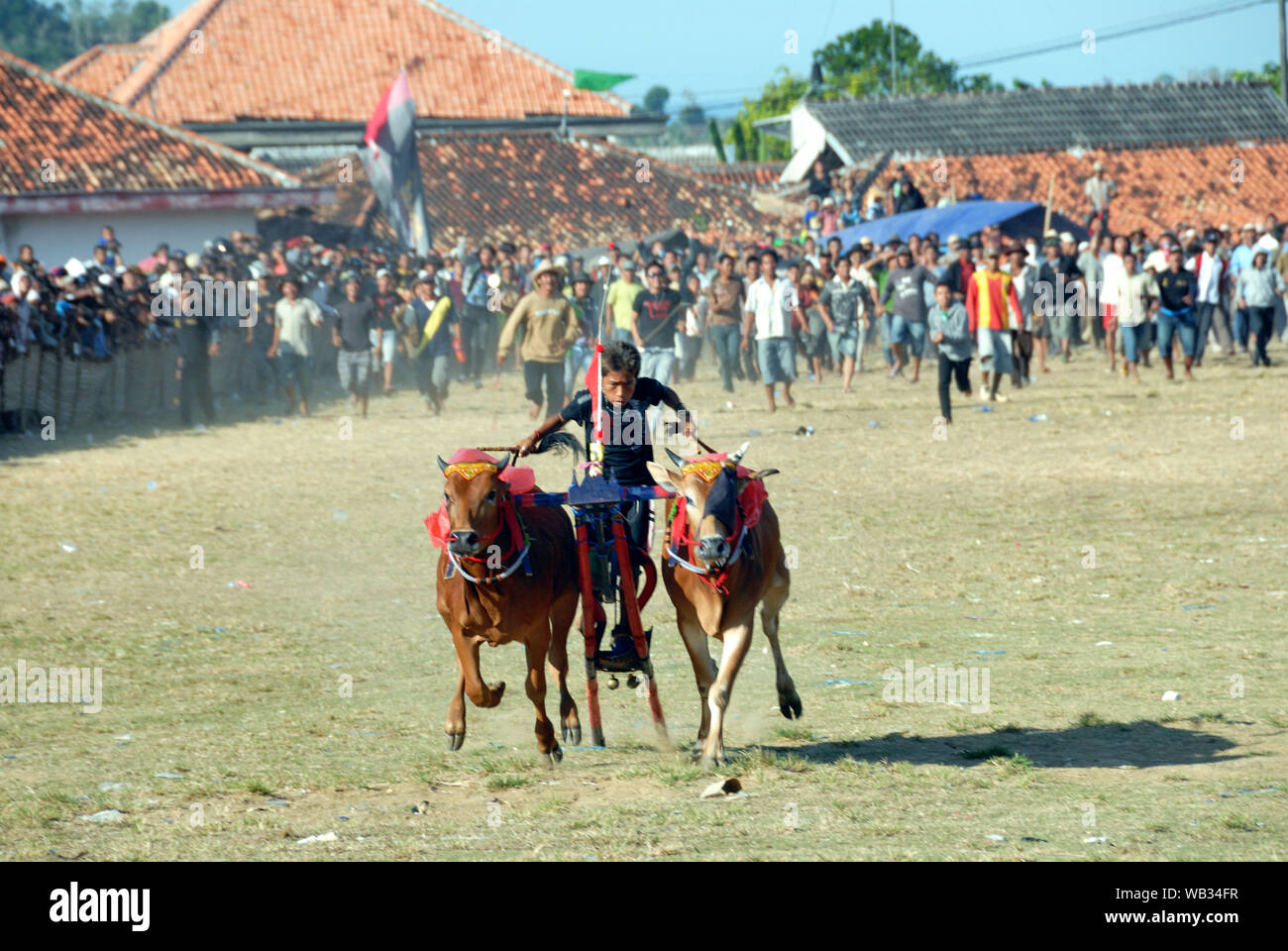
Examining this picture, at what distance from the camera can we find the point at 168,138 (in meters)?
36.7

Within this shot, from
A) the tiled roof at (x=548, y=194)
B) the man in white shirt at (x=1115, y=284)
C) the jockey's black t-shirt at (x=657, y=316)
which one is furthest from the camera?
the tiled roof at (x=548, y=194)

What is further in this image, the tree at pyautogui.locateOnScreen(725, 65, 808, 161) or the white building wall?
the tree at pyautogui.locateOnScreen(725, 65, 808, 161)

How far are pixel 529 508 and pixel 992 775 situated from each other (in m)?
2.46

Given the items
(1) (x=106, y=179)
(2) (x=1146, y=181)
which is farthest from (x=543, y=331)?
(2) (x=1146, y=181)

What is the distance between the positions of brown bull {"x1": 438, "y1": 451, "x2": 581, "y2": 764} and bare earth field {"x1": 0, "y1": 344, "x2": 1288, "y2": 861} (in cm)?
44

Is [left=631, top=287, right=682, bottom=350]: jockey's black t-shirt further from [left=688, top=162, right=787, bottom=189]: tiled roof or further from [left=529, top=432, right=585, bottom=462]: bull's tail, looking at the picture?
[left=688, top=162, right=787, bottom=189]: tiled roof

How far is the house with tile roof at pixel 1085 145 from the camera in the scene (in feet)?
142

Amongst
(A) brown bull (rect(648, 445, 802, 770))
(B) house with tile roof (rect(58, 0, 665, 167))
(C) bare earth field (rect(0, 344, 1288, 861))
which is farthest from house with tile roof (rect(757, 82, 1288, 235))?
(A) brown bull (rect(648, 445, 802, 770))

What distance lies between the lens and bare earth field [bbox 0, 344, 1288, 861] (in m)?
6.58

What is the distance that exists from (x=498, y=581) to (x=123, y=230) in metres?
29.8

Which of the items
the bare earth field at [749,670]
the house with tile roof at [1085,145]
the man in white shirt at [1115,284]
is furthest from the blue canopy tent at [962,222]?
the bare earth field at [749,670]

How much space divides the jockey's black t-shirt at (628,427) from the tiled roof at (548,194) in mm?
34331

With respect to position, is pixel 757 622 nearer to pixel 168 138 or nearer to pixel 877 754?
pixel 877 754

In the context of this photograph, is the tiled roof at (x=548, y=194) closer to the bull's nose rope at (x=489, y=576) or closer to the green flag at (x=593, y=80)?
the green flag at (x=593, y=80)
